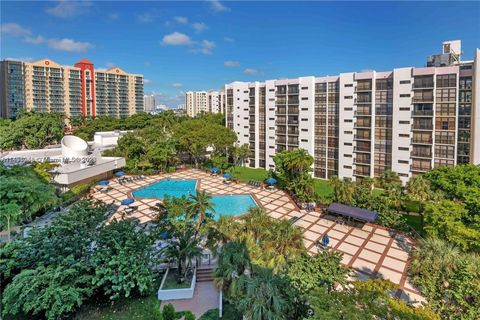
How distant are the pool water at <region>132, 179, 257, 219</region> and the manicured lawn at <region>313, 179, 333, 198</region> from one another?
27.4 feet

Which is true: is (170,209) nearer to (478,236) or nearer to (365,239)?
(365,239)

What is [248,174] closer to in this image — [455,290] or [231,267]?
[231,267]

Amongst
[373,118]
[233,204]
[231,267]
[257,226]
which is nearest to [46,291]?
[231,267]

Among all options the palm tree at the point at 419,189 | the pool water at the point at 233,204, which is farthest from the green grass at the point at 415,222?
the pool water at the point at 233,204

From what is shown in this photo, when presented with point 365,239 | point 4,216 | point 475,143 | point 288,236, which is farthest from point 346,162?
point 4,216

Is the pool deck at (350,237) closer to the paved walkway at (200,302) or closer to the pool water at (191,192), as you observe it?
the pool water at (191,192)

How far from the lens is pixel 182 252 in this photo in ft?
48.4

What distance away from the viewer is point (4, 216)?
14.9 m

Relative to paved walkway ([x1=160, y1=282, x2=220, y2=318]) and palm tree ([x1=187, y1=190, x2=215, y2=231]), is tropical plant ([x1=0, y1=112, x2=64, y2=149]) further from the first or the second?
paved walkway ([x1=160, y1=282, x2=220, y2=318])

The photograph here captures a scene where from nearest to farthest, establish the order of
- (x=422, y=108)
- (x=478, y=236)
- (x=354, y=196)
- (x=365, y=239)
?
(x=478, y=236), (x=365, y=239), (x=354, y=196), (x=422, y=108)

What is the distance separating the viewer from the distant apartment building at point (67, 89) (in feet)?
245

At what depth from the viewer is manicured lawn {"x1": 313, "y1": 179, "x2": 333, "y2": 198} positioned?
106 ft

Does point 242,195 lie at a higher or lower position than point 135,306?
higher

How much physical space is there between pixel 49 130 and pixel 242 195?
4066cm
